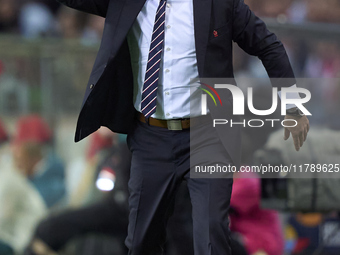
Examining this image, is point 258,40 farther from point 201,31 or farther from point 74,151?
A: point 74,151

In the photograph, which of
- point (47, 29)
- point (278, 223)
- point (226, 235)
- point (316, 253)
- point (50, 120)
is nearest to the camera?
point (226, 235)

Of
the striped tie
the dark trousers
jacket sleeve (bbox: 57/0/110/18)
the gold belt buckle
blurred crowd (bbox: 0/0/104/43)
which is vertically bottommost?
the dark trousers

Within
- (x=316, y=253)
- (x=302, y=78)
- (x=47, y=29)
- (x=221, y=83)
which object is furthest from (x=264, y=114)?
(x=47, y=29)

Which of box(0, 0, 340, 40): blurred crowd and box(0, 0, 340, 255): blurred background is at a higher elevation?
box(0, 0, 340, 40): blurred crowd

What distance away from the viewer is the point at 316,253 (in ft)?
17.4

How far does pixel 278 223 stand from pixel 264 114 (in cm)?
93

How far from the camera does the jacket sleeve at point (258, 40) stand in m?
3.21

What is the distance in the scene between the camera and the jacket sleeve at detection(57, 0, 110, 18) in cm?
320

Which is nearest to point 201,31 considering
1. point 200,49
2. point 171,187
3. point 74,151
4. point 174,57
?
point 200,49

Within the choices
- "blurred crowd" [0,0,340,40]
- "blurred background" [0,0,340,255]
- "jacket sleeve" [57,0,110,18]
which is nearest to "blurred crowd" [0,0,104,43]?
"blurred crowd" [0,0,340,40]

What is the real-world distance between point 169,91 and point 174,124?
7.3 inches

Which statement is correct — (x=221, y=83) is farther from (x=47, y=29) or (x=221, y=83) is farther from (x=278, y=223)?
(x=47, y=29)

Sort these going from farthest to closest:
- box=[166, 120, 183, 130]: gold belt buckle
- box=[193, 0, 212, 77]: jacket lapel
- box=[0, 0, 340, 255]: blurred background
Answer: box=[0, 0, 340, 255]: blurred background, box=[166, 120, 183, 130]: gold belt buckle, box=[193, 0, 212, 77]: jacket lapel

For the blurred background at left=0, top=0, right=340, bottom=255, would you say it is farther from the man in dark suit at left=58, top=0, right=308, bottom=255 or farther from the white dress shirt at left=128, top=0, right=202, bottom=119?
the white dress shirt at left=128, top=0, right=202, bottom=119
